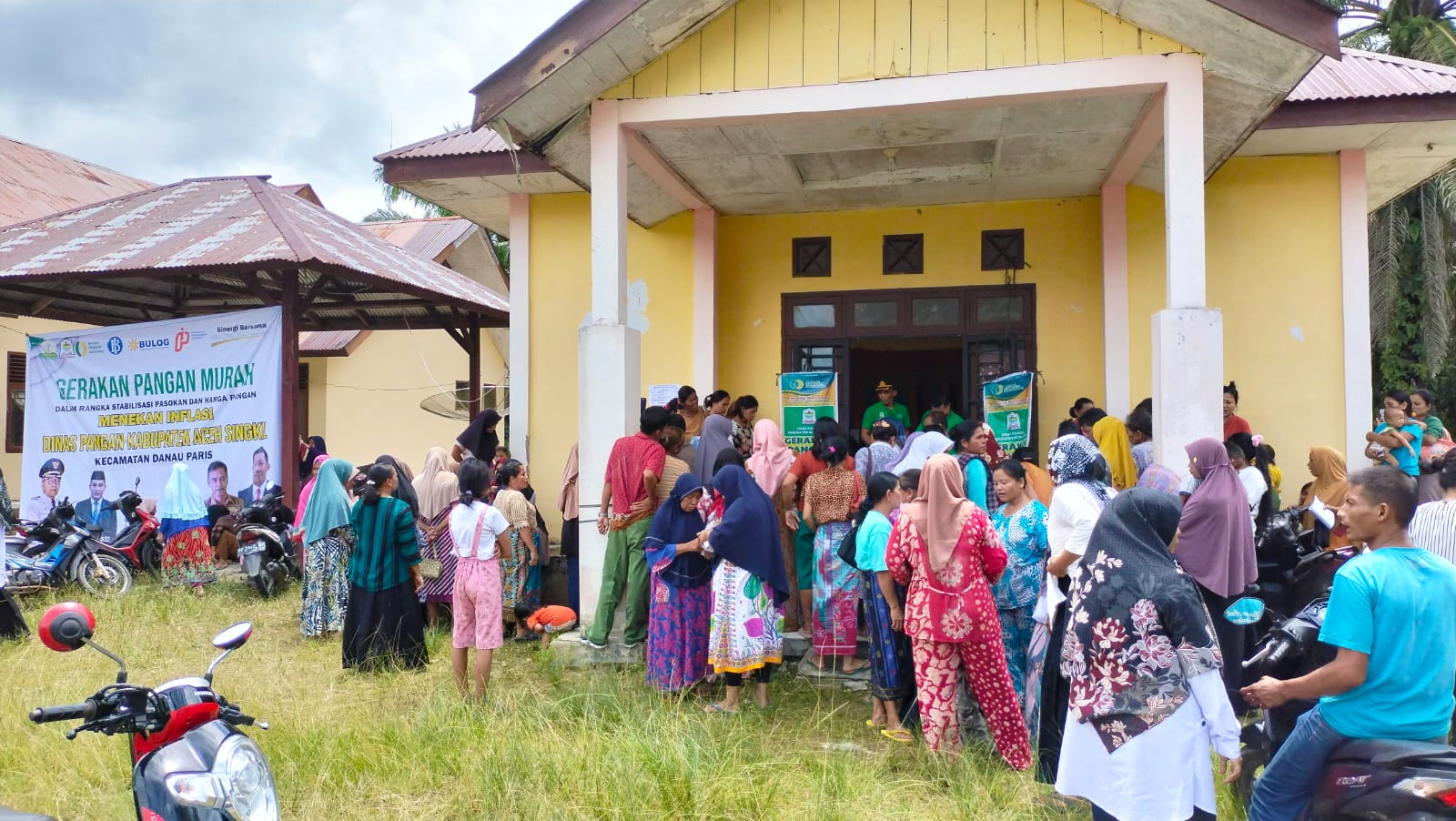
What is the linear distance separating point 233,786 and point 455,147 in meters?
7.36

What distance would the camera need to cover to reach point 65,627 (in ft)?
8.42

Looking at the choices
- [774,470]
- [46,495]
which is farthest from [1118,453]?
[46,495]

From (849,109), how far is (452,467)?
4.52 m

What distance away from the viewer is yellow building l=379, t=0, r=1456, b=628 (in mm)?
6492

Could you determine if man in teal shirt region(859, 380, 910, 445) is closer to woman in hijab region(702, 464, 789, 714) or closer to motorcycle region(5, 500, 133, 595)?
woman in hijab region(702, 464, 789, 714)

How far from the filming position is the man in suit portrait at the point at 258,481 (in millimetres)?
9812

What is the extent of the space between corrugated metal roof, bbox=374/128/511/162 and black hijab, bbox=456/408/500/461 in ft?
7.43

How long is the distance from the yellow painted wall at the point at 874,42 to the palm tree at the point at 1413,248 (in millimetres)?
11952

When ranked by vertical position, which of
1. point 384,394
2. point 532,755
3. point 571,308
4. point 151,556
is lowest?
point 532,755

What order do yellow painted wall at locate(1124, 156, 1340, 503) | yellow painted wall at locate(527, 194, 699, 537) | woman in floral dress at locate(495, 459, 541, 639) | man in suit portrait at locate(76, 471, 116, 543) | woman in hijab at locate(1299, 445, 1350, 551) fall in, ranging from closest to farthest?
1. woman in hijab at locate(1299, 445, 1350, 551)
2. woman in floral dress at locate(495, 459, 541, 639)
3. yellow painted wall at locate(1124, 156, 1340, 503)
4. yellow painted wall at locate(527, 194, 699, 537)
5. man in suit portrait at locate(76, 471, 116, 543)

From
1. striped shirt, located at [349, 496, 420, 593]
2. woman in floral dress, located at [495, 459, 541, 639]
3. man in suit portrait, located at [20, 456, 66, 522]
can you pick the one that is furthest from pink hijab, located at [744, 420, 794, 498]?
man in suit portrait, located at [20, 456, 66, 522]

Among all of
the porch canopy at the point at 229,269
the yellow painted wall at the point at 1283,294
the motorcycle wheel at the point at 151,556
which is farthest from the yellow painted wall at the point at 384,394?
the yellow painted wall at the point at 1283,294

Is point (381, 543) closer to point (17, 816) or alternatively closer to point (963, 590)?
point (963, 590)

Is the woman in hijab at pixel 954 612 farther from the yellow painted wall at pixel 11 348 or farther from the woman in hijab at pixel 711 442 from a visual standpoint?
the yellow painted wall at pixel 11 348
